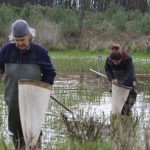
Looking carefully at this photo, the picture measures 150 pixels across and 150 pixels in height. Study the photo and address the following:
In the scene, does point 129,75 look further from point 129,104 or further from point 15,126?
point 15,126

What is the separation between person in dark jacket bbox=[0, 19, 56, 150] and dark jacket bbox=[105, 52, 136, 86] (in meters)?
3.29

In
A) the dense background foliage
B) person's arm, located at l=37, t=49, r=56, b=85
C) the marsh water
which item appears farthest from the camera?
the dense background foliage

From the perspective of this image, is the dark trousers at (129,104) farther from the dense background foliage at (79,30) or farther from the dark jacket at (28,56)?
the dense background foliage at (79,30)

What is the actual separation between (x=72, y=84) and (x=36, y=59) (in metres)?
10.9

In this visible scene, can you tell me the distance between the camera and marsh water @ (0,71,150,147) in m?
8.67

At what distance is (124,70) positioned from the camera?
10.1m

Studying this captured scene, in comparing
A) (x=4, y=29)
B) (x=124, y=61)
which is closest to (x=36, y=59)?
(x=124, y=61)

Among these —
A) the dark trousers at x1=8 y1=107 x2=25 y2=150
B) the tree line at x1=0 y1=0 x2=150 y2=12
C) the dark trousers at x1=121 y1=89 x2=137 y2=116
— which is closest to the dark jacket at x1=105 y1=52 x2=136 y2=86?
the dark trousers at x1=121 y1=89 x2=137 y2=116

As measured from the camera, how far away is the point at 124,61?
9992 millimetres

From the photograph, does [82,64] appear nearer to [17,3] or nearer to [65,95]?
[65,95]

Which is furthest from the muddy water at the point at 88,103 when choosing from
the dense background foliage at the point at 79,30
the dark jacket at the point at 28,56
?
the dense background foliage at the point at 79,30

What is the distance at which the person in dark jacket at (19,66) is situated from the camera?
262 inches

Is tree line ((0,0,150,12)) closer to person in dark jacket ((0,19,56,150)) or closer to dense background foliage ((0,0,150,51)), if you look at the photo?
dense background foliage ((0,0,150,51))

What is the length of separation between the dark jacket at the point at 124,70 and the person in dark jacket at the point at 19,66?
10.8ft
